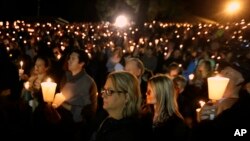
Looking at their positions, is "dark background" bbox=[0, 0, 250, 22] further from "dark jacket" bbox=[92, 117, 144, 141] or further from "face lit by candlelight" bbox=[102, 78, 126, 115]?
"dark jacket" bbox=[92, 117, 144, 141]

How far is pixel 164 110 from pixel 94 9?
37008 millimetres

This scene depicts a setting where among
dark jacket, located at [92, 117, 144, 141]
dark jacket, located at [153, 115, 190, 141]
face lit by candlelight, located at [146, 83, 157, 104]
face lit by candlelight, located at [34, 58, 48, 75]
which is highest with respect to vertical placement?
face lit by candlelight, located at [34, 58, 48, 75]

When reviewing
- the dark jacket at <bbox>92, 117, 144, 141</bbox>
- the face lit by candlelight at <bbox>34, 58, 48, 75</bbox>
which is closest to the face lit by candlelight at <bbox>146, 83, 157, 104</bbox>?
the dark jacket at <bbox>92, 117, 144, 141</bbox>

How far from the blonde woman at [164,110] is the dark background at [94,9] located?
23076 millimetres

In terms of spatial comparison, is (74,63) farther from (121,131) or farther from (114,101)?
(121,131)

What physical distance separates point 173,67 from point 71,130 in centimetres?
339

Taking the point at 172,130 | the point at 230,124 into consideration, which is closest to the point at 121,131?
the point at 230,124

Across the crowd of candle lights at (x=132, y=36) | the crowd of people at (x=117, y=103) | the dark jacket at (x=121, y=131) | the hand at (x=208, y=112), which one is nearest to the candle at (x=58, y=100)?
the crowd of people at (x=117, y=103)

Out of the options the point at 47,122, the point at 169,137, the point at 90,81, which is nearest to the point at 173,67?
the point at 90,81

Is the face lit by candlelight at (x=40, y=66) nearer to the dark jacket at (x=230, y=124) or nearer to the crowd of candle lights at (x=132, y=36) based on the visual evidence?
the dark jacket at (x=230, y=124)

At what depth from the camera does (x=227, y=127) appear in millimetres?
3717

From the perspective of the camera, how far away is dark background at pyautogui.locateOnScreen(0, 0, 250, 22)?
33375 mm

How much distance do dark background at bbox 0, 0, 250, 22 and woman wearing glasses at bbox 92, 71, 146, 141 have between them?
24.2m

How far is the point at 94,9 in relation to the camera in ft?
136
